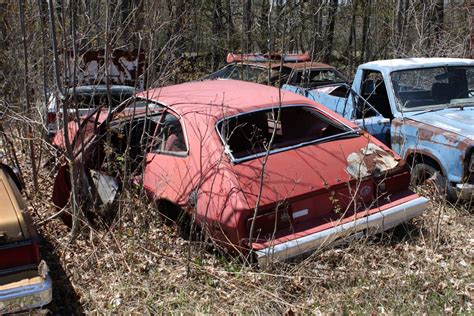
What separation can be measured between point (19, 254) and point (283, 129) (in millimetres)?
3049

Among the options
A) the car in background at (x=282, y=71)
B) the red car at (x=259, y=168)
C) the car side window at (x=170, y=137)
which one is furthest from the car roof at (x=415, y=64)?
the car side window at (x=170, y=137)

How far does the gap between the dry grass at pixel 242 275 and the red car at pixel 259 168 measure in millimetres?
231

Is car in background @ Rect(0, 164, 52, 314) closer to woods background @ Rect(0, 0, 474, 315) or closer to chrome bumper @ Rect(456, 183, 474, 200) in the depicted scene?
woods background @ Rect(0, 0, 474, 315)

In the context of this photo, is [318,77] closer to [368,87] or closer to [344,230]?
[368,87]

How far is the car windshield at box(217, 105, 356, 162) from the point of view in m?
5.07

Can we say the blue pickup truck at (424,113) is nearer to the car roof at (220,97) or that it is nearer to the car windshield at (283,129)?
the car windshield at (283,129)

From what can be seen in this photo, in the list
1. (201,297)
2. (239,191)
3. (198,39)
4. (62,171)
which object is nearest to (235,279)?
(201,297)

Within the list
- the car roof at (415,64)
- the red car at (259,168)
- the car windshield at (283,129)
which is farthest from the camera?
the car roof at (415,64)

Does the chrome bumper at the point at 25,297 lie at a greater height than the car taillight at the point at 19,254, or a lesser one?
lesser

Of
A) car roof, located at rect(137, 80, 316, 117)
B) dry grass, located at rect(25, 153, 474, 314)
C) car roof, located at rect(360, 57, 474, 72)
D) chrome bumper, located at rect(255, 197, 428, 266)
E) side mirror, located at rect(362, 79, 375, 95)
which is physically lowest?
dry grass, located at rect(25, 153, 474, 314)

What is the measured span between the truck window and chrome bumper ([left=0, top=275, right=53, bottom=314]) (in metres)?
5.09

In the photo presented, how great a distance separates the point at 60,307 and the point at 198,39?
13.8 m

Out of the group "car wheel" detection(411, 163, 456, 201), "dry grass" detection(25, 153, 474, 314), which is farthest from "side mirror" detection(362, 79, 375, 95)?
"dry grass" detection(25, 153, 474, 314)

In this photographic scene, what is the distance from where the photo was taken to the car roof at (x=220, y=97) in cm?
513
